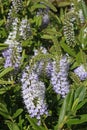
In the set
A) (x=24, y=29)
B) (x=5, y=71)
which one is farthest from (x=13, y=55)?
(x=24, y=29)

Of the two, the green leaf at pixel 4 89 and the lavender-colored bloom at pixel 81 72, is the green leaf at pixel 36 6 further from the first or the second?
the green leaf at pixel 4 89

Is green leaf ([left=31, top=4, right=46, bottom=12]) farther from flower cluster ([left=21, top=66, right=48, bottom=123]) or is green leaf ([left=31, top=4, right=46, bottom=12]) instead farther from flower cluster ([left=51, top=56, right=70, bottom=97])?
flower cluster ([left=21, top=66, right=48, bottom=123])

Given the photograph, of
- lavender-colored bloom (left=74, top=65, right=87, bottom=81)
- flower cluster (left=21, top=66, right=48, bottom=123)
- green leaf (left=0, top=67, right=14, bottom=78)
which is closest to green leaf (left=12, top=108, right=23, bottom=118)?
flower cluster (left=21, top=66, right=48, bottom=123)

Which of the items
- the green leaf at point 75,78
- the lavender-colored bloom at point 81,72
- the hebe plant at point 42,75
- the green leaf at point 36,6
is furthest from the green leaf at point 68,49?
the green leaf at point 36,6

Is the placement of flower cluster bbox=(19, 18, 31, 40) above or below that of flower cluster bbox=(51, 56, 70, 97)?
above

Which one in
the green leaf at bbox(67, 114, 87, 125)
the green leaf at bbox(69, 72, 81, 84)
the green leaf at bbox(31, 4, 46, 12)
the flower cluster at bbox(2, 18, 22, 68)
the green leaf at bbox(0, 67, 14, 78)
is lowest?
the green leaf at bbox(67, 114, 87, 125)

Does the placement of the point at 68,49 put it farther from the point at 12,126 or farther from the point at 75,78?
the point at 12,126

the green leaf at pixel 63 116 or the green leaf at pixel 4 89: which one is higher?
the green leaf at pixel 4 89
